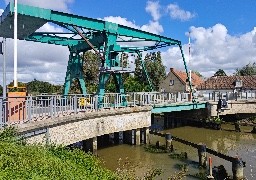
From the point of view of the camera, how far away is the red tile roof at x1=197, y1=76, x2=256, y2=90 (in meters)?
47.4

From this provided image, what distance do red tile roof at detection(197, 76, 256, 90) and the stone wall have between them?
30817 millimetres

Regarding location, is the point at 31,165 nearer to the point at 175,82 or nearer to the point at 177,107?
the point at 177,107

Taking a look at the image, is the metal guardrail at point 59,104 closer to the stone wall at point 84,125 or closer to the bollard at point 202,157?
the stone wall at point 84,125

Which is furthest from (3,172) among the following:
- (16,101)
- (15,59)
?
(15,59)

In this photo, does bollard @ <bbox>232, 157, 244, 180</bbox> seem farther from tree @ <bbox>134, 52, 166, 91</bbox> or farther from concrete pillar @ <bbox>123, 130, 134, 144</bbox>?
tree @ <bbox>134, 52, 166, 91</bbox>

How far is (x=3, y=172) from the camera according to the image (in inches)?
274

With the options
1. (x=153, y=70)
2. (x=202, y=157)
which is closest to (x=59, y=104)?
(x=202, y=157)

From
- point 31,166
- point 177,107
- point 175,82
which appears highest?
point 175,82

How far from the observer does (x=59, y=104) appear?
14.5 meters

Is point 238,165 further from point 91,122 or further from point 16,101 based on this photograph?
point 16,101

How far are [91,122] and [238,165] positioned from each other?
7.51 meters

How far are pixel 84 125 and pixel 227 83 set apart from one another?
3819 centimetres

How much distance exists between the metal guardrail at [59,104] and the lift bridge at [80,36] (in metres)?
0.94

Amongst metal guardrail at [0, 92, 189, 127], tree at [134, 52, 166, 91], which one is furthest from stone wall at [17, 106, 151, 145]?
tree at [134, 52, 166, 91]
